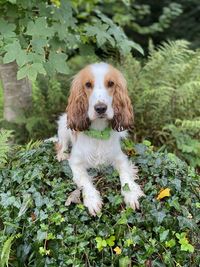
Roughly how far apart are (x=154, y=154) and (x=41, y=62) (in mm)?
1208

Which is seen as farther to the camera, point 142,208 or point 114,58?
point 114,58

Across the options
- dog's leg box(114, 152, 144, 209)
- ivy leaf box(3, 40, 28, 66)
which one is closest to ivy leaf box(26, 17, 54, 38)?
ivy leaf box(3, 40, 28, 66)

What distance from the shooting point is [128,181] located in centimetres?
400

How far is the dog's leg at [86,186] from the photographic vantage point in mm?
3818

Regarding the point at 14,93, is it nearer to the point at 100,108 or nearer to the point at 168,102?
the point at 168,102

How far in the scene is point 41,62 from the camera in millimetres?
4211

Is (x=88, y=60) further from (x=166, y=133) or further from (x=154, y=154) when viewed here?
(x=154, y=154)

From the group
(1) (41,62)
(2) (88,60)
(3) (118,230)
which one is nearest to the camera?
(3) (118,230)

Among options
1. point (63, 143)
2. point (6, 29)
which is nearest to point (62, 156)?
point (63, 143)

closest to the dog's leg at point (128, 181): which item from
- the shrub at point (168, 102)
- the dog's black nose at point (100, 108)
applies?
the dog's black nose at point (100, 108)

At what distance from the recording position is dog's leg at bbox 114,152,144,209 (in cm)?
388

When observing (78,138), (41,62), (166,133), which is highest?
(41,62)

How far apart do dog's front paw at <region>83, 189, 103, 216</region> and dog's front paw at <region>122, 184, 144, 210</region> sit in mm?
192

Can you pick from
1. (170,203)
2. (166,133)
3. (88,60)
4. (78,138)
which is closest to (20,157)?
(78,138)
